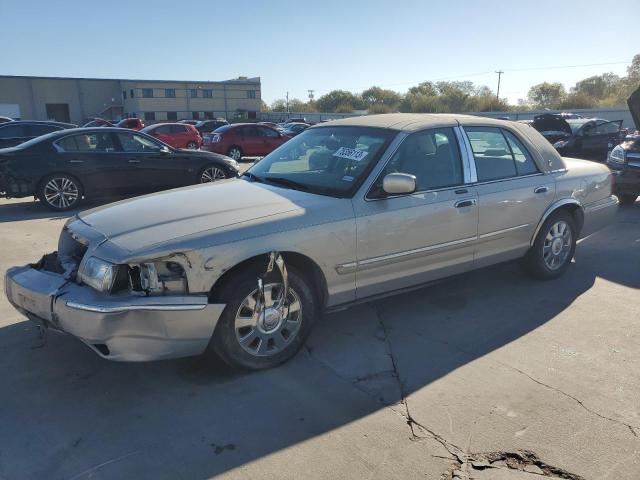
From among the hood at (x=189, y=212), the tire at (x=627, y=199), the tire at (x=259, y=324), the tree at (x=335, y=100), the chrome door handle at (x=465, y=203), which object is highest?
the tree at (x=335, y=100)

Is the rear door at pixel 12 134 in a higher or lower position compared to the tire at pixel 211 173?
higher

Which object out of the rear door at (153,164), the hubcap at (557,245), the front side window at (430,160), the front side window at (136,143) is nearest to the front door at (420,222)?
the front side window at (430,160)

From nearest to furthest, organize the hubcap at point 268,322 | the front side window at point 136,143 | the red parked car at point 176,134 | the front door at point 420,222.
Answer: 1. the hubcap at point 268,322
2. the front door at point 420,222
3. the front side window at point 136,143
4. the red parked car at point 176,134

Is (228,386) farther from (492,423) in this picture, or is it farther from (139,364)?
(492,423)

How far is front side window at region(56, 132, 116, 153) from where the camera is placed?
30.4 ft

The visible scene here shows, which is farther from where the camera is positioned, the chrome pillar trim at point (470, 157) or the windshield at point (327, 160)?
the chrome pillar trim at point (470, 157)

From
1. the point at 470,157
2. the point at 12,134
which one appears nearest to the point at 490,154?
the point at 470,157

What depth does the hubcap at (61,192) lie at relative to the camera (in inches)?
360

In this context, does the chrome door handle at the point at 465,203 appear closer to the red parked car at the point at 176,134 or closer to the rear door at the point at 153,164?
the rear door at the point at 153,164

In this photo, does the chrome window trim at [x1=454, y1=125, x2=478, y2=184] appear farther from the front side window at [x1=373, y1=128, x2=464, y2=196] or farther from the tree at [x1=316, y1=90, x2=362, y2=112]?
the tree at [x1=316, y1=90, x2=362, y2=112]

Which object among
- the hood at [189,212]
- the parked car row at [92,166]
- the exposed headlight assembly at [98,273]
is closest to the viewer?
the exposed headlight assembly at [98,273]

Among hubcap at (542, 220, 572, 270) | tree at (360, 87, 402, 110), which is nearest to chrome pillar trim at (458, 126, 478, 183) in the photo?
hubcap at (542, 220, 572, 270)

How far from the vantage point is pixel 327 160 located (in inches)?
169

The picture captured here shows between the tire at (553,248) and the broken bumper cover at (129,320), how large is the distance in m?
3.41
